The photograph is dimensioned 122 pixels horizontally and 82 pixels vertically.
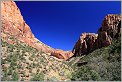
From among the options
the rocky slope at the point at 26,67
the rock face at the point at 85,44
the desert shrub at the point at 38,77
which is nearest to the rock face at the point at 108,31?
the rock face at the point at 85,44

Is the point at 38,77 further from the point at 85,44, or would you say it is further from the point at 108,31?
the point at 85,44

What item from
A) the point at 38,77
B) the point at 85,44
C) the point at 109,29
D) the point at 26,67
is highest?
the point at 85,44

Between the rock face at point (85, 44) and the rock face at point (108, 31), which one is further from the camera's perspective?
the rock face at point (85, 44)

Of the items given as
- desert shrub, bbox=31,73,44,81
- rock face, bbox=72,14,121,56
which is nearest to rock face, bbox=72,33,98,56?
rock face, bbox=72,14,121,56

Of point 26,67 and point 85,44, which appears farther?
point 85,44

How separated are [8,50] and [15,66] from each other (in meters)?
2.30

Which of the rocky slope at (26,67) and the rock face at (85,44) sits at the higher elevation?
the rock face at (85,44)

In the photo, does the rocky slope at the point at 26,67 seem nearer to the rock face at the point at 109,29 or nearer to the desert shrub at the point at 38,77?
the desert shrub at the point at 38,77

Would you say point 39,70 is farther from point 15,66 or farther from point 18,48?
point 18,48

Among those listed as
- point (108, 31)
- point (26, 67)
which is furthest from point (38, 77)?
point (108, 31)

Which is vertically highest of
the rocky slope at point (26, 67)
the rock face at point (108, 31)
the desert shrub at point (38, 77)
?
the rock face at point (108, 31)

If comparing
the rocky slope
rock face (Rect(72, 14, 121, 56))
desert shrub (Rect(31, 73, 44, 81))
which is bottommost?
desert shrub (Rect(31, 73, 44, 81))

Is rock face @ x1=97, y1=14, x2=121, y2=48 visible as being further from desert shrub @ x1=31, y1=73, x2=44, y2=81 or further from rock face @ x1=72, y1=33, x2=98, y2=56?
desert shrub @ x1=31, y1=73, x2=44, y2=81

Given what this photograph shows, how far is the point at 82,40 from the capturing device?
207ft
